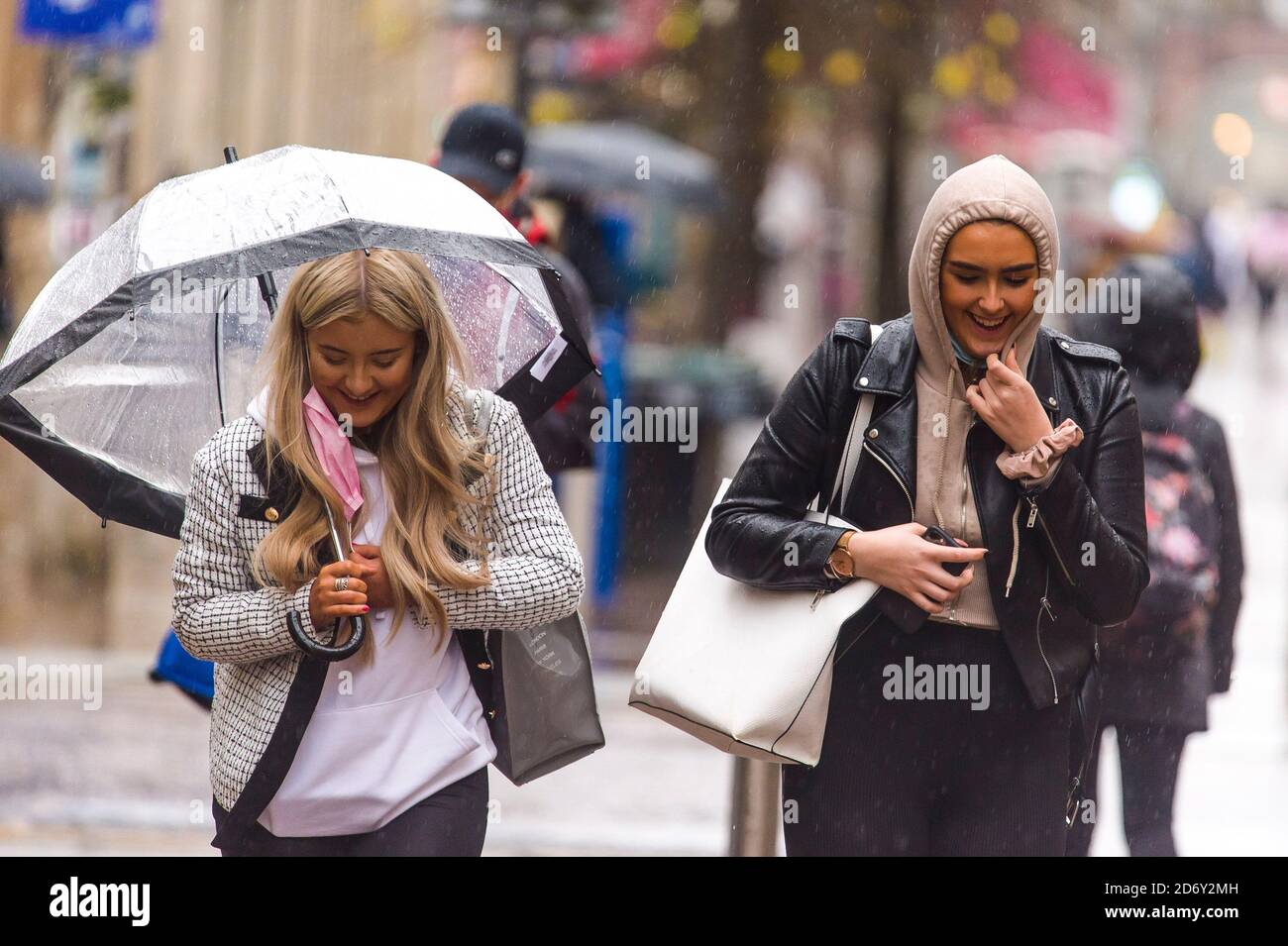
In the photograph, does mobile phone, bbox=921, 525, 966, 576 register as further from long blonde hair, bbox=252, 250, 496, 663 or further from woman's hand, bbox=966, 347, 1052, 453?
long blonde hair, bbox=252, 250, 496, 663

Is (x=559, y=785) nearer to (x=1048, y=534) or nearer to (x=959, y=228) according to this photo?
(x=1048, y=534)

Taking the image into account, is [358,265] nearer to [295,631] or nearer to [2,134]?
[295,631]

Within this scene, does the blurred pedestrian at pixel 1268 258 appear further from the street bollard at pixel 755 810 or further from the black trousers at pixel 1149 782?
the street bollard at pixel 755 810

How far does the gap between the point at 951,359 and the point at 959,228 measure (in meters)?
0.26

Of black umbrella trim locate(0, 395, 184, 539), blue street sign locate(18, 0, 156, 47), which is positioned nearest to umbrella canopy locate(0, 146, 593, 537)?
black umbrella trim locate(0, 395, 184, 539)

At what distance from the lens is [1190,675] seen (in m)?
5.18

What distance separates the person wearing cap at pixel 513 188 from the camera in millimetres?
5195

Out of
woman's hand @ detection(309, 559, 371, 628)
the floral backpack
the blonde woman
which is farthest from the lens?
the floral backpack

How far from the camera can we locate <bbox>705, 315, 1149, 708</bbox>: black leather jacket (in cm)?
353

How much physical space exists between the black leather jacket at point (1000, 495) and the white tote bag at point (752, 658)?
0.05 meters

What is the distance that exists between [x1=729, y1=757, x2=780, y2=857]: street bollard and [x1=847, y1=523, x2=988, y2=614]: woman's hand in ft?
5.19

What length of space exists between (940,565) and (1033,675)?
11.3 inches
